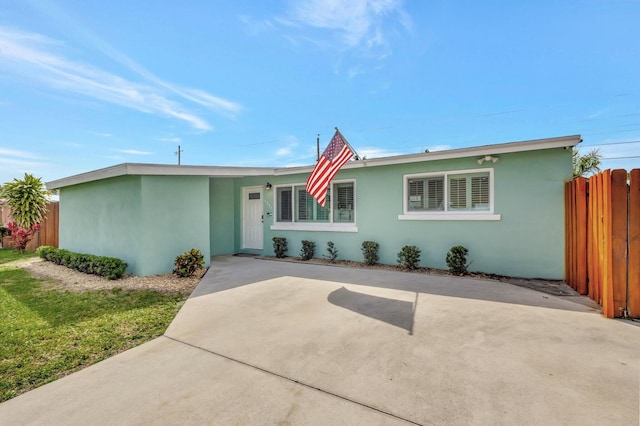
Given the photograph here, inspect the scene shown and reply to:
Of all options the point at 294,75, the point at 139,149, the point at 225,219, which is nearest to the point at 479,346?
the point at 225,219

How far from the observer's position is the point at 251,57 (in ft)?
33.0

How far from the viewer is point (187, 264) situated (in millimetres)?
6887

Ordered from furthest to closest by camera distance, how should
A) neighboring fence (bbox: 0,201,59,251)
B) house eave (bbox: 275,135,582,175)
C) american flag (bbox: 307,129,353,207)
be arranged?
neighboring fence (bbox: 0,201,59,251), american flag (bbox: 307,129,353,207), house eave (bbox: 275,135,582,175)

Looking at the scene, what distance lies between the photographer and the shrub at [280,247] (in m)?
9.55

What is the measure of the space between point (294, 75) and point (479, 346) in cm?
1161

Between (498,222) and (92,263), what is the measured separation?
32.7 feet

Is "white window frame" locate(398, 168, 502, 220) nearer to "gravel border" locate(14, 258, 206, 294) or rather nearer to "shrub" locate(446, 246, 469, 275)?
"shrub" locate(446, 246, 469, 275)

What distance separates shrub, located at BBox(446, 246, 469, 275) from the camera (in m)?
6.75

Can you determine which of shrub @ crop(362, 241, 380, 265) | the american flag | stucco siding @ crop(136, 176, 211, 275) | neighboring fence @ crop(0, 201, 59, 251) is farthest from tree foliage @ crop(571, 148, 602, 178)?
neighboring fence @ crop(0, 201, 59, 251)

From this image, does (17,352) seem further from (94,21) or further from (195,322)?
(94,21)

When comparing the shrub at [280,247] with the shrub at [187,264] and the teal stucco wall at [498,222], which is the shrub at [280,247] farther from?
the shrub at [187,264]

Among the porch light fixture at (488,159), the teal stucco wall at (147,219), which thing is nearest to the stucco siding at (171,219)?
the teal stucco wall at (147,219)

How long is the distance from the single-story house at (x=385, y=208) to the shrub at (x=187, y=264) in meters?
0.62

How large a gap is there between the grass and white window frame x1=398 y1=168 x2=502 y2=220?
575 cm
